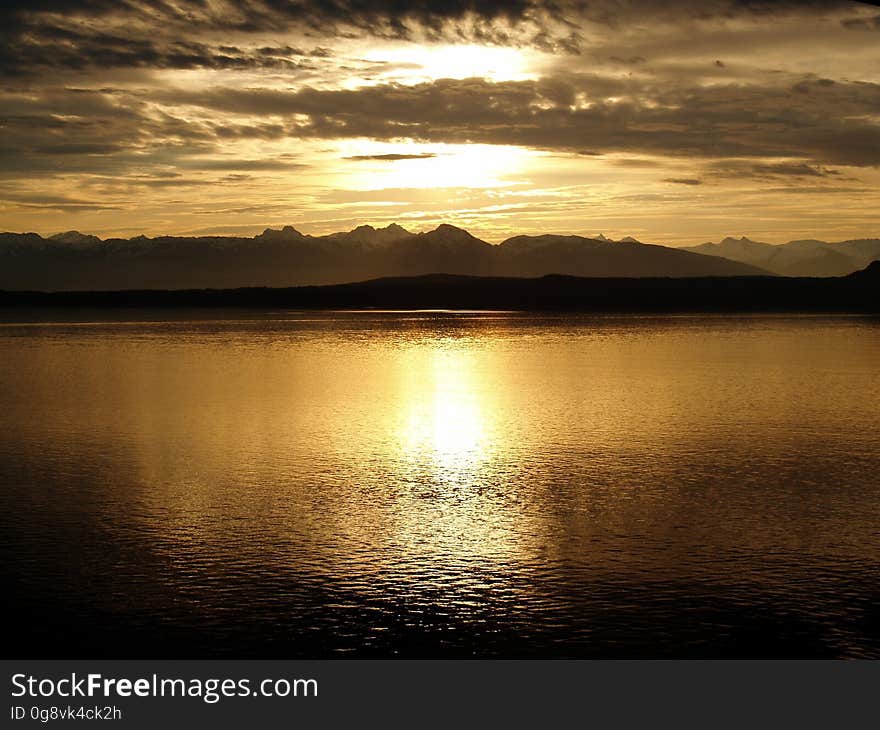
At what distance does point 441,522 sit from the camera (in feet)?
60.1

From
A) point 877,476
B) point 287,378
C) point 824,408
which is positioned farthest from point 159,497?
point 287,378

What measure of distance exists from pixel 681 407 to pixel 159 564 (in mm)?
23960

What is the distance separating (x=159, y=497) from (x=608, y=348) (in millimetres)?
52974

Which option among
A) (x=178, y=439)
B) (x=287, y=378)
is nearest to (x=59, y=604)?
(x=178, y=439)

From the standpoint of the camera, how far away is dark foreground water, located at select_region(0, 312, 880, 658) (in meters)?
12.7

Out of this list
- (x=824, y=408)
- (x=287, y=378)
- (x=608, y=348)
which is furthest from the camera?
(x=608, y=348)

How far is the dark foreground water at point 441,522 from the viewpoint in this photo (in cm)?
1269

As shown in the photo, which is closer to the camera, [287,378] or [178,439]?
[178,439]

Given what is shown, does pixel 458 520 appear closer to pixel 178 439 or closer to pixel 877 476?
pixel 877 476

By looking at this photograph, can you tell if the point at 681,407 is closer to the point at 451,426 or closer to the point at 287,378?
the point at 451,426

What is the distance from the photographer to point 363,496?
20719mm
